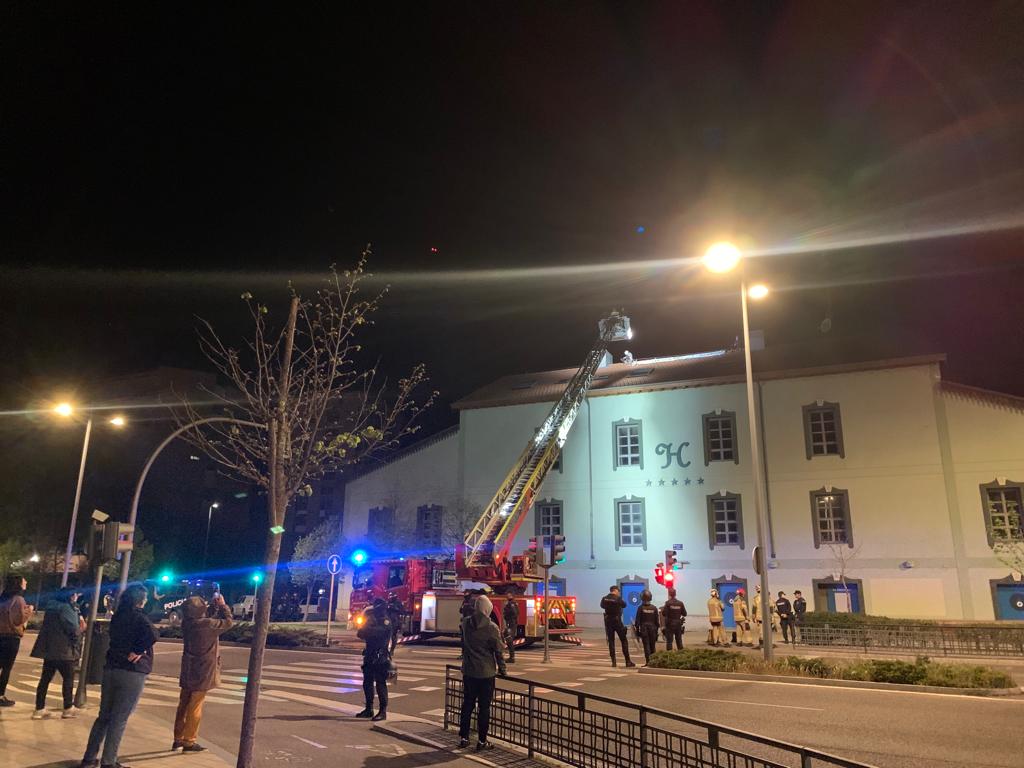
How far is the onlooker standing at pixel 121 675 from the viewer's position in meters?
6.26

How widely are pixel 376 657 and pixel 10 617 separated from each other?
4900 millimetres

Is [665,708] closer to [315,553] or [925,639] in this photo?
[925,639]

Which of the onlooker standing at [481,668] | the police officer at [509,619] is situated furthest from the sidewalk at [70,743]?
the police officer at [509,619]

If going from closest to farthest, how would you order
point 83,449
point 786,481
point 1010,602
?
point 1010,602 < point 83,449 < point 786,481

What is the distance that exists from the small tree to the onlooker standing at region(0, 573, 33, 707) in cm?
3303

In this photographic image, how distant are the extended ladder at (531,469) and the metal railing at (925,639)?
990cm

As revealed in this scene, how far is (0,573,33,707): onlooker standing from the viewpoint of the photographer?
9344 mm

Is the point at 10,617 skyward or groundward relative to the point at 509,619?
skyward

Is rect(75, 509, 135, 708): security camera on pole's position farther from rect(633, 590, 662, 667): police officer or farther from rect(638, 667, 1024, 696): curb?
rect(633, 590, 662, 667): police officer

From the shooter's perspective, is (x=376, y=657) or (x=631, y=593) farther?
(x=631, y=593)

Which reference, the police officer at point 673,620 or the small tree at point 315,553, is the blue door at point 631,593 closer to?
the police officer at point 673,620

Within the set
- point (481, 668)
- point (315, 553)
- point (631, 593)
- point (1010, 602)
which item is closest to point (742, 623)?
point (631, 593)

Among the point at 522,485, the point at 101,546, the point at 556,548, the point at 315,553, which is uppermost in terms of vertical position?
the point at 522,485

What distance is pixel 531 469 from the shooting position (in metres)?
29.2
